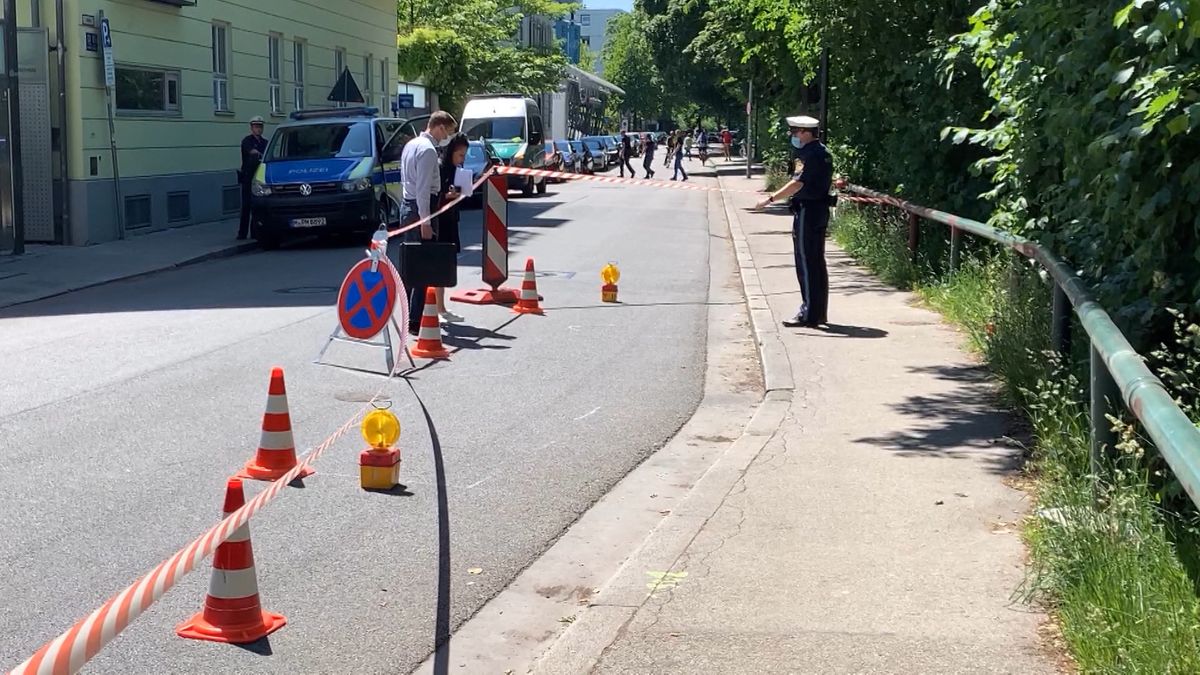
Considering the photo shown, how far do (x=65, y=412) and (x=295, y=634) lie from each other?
14.0 feet

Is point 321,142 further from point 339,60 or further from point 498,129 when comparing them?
point 498,129

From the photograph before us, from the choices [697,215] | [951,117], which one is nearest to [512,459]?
[951,117]

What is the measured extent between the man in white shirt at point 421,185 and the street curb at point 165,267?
16.1 feet

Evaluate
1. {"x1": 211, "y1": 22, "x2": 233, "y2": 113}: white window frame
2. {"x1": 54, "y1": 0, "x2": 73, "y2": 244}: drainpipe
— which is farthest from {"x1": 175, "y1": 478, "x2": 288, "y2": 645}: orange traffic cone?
{"x1": 211, "y1": 22, "x2": 233, "y2": 113}: white window frame

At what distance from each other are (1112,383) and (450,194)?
7.81 m

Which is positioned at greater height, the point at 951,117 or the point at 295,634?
the point at 951,117

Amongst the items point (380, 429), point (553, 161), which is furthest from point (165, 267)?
point (553, 161)

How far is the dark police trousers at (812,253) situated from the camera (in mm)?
12016

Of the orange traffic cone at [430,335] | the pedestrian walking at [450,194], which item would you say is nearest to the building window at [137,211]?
the pedestrian walking at [450,194]

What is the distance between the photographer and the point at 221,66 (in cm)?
2612

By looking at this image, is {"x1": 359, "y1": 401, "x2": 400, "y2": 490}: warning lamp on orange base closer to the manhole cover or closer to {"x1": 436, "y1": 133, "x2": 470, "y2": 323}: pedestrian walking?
{"x1": 436, "y1": 133, "x2": 470, "y2": 323}: pedestrian walking

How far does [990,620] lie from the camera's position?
484 centimetres

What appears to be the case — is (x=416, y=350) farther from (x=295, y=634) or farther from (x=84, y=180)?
(x=84, y=180)

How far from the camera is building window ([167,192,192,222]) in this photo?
23328 mm
